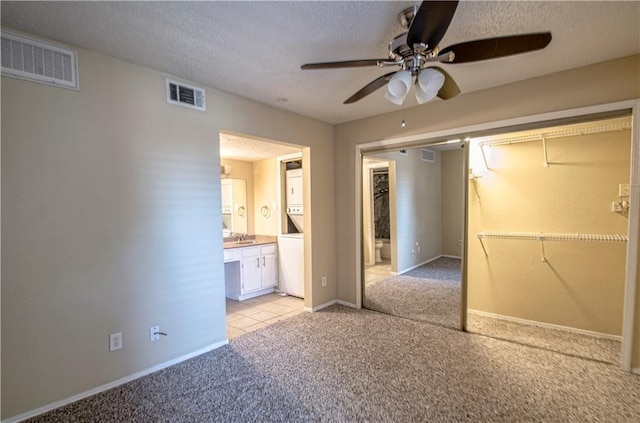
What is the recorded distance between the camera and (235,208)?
5277 mm

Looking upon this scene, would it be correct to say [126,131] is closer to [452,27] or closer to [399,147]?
[452,27]

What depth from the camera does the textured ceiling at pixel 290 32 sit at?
5.49 ft

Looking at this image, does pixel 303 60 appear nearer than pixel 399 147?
Yes

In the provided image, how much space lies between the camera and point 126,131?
2.27 meters

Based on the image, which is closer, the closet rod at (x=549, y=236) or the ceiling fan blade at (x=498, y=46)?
the ceiling fan blade at (x=498, y=46)

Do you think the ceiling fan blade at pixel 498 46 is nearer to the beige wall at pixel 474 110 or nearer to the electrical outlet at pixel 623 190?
the beige wall at pixel 474 110

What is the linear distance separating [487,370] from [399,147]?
2358mm

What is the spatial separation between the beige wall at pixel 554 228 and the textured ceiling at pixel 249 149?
2544 millimetres


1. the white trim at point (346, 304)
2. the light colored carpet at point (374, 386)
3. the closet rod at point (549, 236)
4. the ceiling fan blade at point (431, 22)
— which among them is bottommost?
the white trim at point (346, 304)

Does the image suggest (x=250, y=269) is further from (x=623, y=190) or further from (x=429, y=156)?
(x=623, y=190)

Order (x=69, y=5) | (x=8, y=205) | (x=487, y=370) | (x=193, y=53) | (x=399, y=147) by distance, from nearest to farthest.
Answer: (x=69, y=5)
(x=8, y=205)
(x=193, y=53)
(x=487, y=370)
(x=399, y=147)

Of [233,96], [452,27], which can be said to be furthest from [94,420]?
[452,27]

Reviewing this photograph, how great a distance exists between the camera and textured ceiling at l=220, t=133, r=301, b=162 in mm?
3846

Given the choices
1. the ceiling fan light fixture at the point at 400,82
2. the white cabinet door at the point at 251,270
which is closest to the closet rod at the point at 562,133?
the ceiling fan light fixture at the point at 400,82
